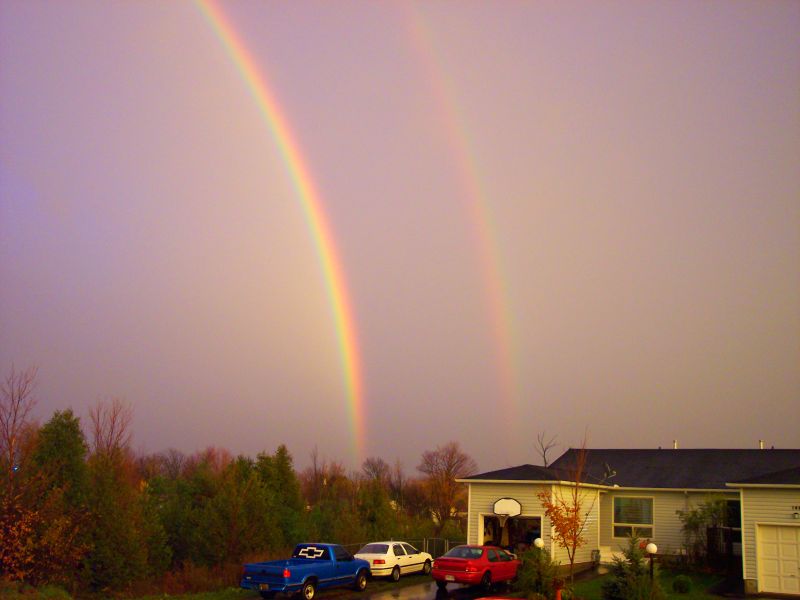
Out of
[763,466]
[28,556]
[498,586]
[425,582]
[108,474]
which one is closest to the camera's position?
[28,556]

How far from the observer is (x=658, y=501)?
3269 cm

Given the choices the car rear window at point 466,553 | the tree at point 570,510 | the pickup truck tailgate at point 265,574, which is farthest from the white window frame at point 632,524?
the pickup truck tailgate at point 265,574

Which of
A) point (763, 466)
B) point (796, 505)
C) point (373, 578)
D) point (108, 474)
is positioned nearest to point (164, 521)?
point (108, 474)

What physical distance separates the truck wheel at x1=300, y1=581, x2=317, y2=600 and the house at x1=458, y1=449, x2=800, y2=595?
10.1 metres

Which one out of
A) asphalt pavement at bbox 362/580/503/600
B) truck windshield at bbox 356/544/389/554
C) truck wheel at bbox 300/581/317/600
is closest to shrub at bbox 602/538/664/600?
asphalt pavement at bbox 362/580/503/600

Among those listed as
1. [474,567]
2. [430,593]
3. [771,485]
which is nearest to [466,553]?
[474,567]

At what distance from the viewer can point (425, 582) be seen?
2703cm

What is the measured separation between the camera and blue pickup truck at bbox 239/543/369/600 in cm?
2000

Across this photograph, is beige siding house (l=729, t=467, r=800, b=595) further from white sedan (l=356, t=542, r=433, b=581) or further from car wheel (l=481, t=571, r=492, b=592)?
white sedan (l=356, t=542, r=433, b=581)

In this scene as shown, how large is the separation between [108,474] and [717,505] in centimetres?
2247

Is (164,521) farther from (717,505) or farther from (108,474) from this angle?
(717,505)

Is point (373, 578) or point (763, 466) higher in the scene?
point (763, 466)

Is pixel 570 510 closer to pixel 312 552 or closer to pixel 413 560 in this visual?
pixel 413 560

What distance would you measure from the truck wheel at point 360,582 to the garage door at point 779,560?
40.5 ft
